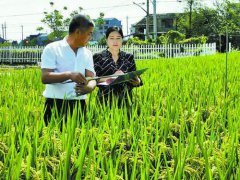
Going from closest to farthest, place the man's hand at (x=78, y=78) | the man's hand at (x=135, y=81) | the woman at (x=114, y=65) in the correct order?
the man's hand at (x=78, y=78)
the man's hand at (x=135, y=81)
the woman at (x=114, y=65)

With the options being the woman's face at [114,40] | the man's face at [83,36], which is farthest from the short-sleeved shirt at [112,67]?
the man's face at [83,36]

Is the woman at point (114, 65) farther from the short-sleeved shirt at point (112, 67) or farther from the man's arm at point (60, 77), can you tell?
the man's arm at point (60, 77)

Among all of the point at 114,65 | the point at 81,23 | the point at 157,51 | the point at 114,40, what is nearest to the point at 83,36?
the point at 81,23

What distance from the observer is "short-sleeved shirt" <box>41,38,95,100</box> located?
2809mm

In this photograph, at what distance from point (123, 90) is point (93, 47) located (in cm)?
1946

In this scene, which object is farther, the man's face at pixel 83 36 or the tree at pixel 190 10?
the tree at pixel 190 10

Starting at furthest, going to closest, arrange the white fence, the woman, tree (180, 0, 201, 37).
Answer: tree (180, 0, 201, 37)
the white fence
the woman

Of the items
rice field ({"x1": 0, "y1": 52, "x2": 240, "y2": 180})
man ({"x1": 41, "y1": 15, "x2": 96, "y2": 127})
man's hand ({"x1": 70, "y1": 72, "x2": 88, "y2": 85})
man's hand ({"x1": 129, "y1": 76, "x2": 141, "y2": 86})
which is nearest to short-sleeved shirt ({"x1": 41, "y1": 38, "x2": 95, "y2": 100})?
man ({"x1": 41, "y1": 15, "x2": 96, "y2": 127})

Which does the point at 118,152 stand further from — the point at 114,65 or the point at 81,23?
the point at 114,65

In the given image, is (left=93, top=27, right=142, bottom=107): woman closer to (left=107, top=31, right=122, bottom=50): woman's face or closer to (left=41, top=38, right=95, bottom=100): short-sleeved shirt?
(left=107, top=31, right=122, bottom=50): woman's face

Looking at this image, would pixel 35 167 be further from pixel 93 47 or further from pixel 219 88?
pixel 93 47

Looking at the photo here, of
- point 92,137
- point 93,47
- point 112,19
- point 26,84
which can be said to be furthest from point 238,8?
point 92,137

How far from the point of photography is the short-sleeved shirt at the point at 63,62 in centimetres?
281

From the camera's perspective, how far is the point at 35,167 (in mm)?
1687
